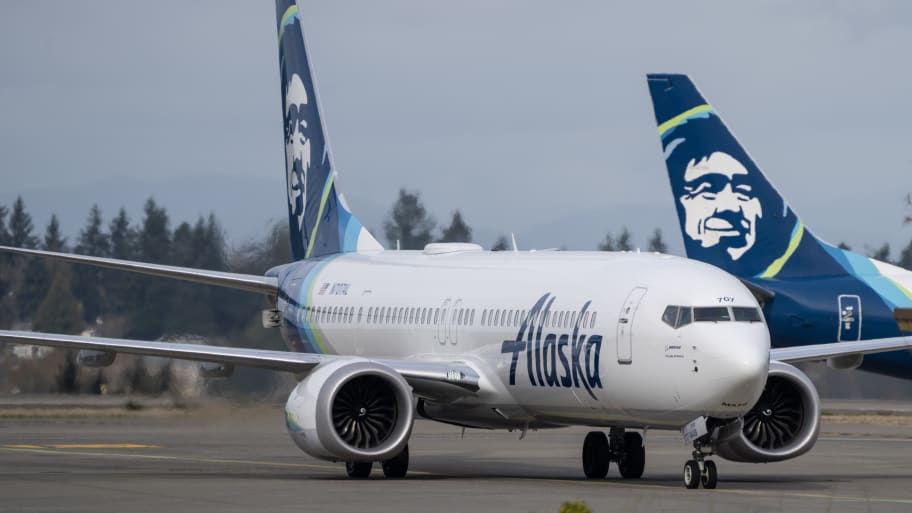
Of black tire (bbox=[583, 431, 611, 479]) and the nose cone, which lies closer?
the nose cone

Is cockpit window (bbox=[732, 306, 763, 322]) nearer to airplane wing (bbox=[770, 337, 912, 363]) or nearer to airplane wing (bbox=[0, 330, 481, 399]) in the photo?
airplane wing (bbox=[770, 337, 912, 363])

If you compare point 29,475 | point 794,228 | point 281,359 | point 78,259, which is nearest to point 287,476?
point 281,359

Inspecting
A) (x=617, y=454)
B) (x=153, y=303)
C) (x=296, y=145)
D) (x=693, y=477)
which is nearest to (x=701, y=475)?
(x=693, y=477)

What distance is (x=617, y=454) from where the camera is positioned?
25.5 metres

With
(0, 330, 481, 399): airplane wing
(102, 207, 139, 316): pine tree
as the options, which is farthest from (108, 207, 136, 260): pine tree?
(0, 330, 481, 399): airplane wing

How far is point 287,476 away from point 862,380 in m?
28.9

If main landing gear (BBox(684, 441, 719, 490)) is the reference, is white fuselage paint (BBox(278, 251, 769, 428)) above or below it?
above

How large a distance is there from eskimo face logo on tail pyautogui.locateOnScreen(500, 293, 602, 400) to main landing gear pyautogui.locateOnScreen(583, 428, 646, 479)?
5.81 feet

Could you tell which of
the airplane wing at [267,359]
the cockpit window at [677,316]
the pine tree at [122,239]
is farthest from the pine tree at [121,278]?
the cockpit window at [677,316]

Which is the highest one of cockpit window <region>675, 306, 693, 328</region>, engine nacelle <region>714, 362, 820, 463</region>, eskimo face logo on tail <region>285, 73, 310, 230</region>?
eskimo face logo on tail <region>285, 73, 310, 230</region>

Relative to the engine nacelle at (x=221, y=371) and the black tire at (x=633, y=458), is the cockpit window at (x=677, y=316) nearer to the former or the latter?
the black tire at (x=633, y=458)

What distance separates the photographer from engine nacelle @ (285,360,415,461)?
23.3m

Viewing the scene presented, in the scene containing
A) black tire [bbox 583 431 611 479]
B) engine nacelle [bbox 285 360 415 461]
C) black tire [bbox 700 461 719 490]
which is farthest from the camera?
black tire [bbox 583 431 611 479]

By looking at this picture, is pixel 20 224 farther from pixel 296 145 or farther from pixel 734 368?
pixel 734 368
